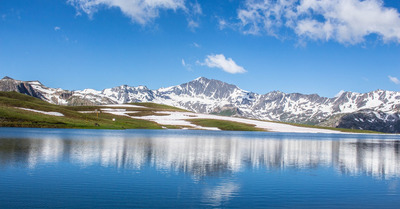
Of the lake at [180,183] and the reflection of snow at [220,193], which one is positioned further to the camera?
the reflection of snow at [220,193]

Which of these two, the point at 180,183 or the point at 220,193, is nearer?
the point at 220,193

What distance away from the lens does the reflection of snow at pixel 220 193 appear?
21922 mm

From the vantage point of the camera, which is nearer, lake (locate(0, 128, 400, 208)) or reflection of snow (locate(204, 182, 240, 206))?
lake (locate(0, 128, 400, 208))

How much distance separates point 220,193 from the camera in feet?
78.9

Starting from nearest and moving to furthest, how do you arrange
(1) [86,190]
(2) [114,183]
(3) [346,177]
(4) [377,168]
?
(1) [86,190] → (2) [114,183] → (3) [346,177] → (4) [377,168]

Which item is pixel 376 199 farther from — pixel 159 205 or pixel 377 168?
pixel 377 168

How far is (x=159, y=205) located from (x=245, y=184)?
9571 millimetres

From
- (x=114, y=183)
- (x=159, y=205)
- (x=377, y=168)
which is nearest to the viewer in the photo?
(x=159, y=205)

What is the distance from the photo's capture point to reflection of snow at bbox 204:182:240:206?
21922mm

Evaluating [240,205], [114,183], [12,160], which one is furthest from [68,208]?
[12,160]

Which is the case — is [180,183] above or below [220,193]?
above

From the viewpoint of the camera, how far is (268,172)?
1373 inches

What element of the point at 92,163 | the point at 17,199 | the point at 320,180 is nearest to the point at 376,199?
the point at 320,180

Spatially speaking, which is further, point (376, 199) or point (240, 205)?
point (376, 199)
